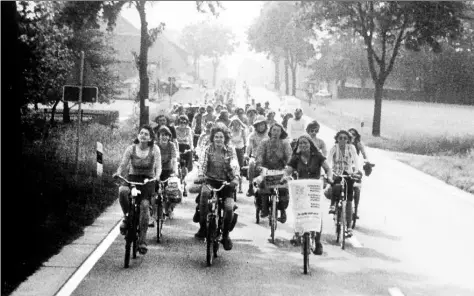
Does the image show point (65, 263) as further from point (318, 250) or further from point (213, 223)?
point (318, 250)

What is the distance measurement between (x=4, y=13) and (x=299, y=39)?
6174cm

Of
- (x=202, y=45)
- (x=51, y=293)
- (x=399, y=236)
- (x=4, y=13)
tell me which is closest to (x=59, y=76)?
(x=4, y=13)

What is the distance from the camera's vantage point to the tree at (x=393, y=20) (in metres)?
31.6

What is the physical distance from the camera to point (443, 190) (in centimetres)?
1736

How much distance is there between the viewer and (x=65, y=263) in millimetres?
8148

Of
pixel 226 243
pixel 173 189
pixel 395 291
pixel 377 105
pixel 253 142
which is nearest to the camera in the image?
pixel 395 291

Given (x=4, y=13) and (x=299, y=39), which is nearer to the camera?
(x=4, y=13)

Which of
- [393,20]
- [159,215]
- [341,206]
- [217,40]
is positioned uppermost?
[217,40]

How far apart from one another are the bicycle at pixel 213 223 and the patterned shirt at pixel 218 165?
174 millimetres

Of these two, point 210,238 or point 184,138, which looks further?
point 184,138

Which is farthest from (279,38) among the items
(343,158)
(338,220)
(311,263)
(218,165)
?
(311,263)

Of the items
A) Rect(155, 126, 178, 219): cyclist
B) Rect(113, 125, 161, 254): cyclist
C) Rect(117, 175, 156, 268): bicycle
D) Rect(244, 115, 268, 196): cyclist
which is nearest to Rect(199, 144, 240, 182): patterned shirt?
Rect(113, 125, 161, 254): cyclist

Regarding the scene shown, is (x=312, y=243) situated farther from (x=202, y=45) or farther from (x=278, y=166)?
(x=202, y=45)

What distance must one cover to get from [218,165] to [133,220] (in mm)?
1437
